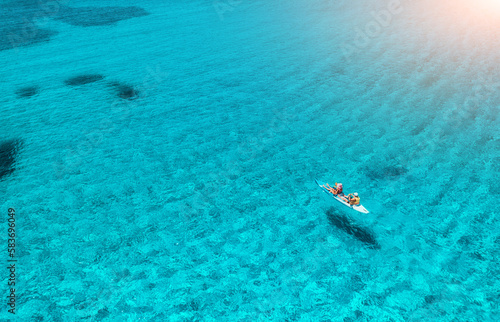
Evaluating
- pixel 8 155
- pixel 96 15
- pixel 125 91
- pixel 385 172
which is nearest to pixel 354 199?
pixel 385 172

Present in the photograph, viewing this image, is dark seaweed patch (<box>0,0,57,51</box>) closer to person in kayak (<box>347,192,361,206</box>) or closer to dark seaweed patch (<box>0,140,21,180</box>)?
dark seaweed patch (<box>0,140,21,180</box>)

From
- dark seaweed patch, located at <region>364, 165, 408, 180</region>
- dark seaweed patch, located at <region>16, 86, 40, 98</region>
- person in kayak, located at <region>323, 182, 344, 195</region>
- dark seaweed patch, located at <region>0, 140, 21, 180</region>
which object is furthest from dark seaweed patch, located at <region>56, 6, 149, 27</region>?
dark seaweed patch, located at <region>364, 165, 408, 180</region>

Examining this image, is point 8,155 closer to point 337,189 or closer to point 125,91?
point 125,91

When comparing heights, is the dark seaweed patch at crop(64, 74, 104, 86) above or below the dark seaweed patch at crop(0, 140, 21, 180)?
above

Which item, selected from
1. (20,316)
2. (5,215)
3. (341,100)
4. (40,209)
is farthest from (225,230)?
(341,100)

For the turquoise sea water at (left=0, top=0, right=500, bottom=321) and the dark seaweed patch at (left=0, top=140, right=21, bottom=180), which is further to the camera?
the dark seaweed patch at (left=0, top=140, right=21, bottom=180)

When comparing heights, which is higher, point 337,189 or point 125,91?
point 337,189
